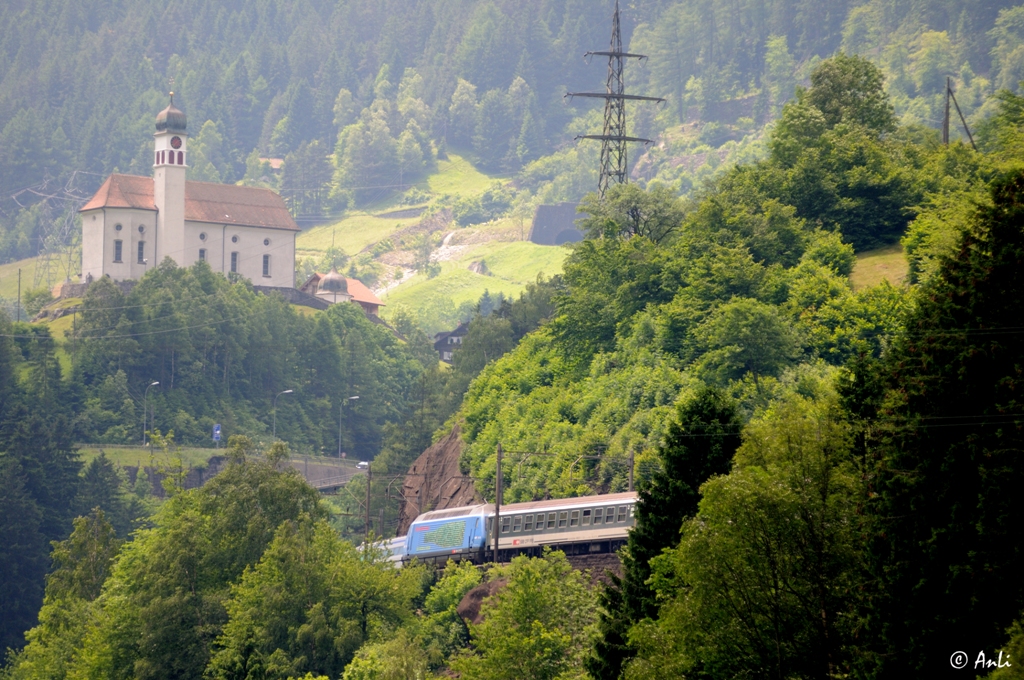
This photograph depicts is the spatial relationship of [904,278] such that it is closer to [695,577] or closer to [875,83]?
[875,83]

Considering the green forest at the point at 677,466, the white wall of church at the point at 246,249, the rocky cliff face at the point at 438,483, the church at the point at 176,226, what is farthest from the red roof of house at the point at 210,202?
the rocky cliff face at the point at 438,483

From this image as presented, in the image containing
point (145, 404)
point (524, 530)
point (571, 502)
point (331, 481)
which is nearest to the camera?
point (571, 502)

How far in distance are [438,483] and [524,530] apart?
2479cm

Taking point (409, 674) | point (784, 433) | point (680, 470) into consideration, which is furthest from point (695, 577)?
point (409, 674)

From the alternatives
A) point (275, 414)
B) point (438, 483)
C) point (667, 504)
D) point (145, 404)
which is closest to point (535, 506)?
point (667, 504)

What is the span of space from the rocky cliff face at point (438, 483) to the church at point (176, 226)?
7825 cm

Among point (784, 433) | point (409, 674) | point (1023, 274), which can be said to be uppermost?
point (1023, 274)

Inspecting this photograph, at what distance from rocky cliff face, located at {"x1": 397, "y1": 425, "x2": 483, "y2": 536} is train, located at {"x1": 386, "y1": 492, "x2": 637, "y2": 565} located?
31.6 feet

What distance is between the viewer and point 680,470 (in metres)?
40.3

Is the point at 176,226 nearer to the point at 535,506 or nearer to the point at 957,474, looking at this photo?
the point at 535,506

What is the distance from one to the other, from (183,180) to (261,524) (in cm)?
10582

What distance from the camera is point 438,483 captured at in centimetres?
8725

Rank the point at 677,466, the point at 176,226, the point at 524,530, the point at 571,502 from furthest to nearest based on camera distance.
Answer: the point at 176,226 < the point at 524,530 < the point at 571,502 < the point at 677,466

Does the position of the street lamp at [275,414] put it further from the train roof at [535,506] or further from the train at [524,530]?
the train roof at [535,506]
